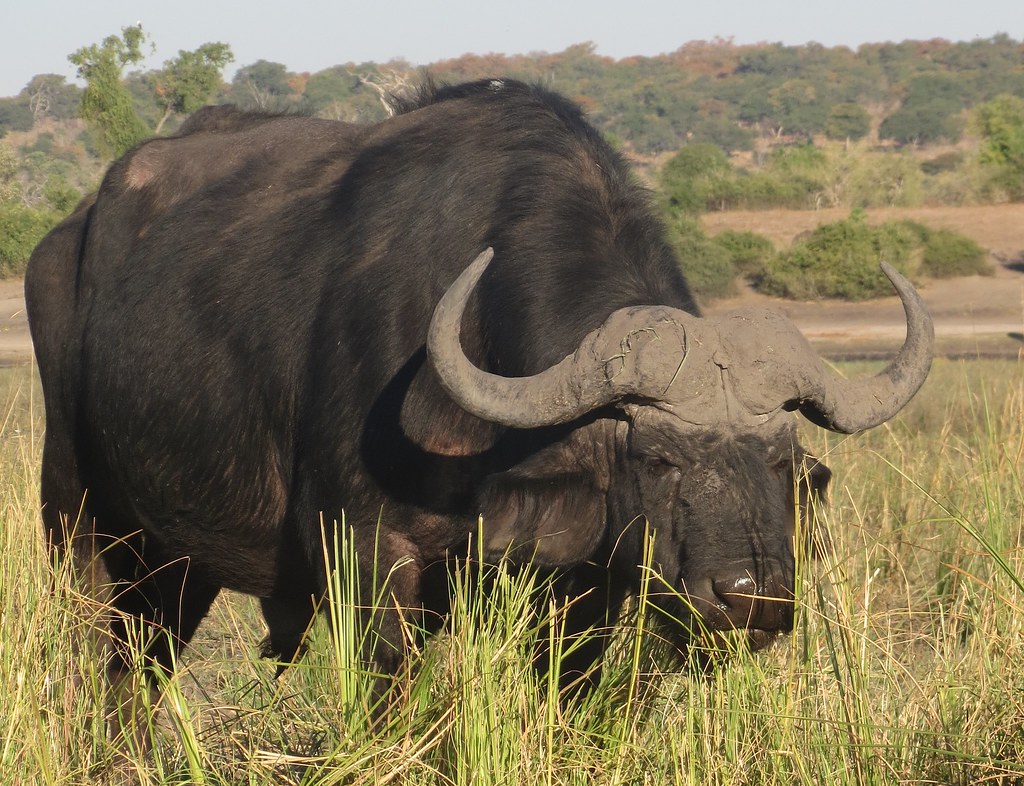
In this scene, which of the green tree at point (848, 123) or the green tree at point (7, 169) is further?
the green tree at point (848, 123)

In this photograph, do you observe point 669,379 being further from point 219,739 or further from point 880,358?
point 880,358

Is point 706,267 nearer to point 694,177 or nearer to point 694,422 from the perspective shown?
point 694,177

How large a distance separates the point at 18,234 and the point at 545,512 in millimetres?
20949

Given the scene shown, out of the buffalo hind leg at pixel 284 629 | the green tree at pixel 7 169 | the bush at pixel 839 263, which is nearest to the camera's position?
the buffalo hind leg at pixel 284 629

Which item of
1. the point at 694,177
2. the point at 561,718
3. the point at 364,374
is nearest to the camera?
the point at 561,718

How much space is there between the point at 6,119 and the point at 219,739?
84.5m

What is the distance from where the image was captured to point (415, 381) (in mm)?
4000

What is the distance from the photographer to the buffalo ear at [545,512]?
376cm

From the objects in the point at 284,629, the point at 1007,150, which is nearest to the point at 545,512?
the point at 284,629

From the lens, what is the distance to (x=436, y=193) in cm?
442

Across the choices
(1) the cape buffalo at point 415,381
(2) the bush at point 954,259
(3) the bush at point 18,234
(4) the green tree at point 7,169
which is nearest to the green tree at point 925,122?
(2) the bush at point 954,259

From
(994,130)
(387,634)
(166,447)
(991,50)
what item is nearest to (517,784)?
(387,634)

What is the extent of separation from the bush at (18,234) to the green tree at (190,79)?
3.14 metres

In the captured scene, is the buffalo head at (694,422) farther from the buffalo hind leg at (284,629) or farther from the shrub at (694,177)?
the shrub at (694,177)
